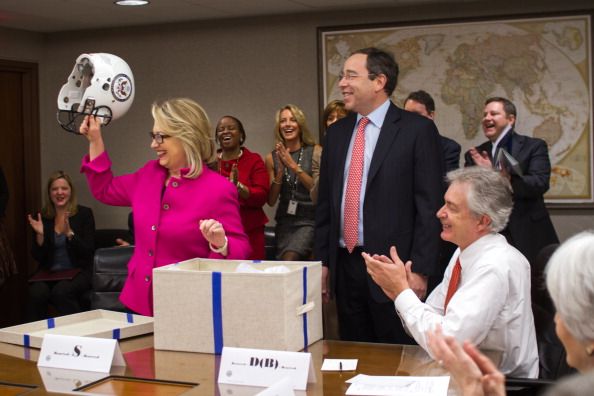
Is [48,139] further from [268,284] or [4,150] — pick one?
[268,284]

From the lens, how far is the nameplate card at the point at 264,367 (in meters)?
2.08

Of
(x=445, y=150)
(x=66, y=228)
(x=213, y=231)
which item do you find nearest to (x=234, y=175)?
(x=445, y=150)

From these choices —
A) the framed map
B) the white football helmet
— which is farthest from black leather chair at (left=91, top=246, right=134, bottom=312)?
the framed map

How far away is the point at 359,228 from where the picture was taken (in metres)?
3.30

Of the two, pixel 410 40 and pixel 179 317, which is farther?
pixel 410 40

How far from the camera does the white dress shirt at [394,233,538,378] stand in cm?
236

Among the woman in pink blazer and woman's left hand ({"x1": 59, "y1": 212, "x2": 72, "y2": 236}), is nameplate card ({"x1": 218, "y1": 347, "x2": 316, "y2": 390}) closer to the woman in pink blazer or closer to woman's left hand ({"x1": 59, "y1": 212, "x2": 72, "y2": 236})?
the woman in pink blazer

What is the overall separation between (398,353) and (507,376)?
304 millimetres

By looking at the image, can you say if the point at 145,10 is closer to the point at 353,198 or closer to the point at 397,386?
the point at 353,198

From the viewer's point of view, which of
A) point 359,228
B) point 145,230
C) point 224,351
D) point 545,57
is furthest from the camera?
point 545,57

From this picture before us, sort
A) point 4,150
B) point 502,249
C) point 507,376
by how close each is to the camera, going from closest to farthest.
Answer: point 507,376, point 502,249, point 4,150

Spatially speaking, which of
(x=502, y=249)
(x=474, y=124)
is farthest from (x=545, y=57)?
(x=502, y=249)

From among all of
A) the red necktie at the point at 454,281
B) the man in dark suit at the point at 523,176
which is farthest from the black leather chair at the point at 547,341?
the man in dark suit at the point at 523,176

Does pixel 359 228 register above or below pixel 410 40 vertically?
below
